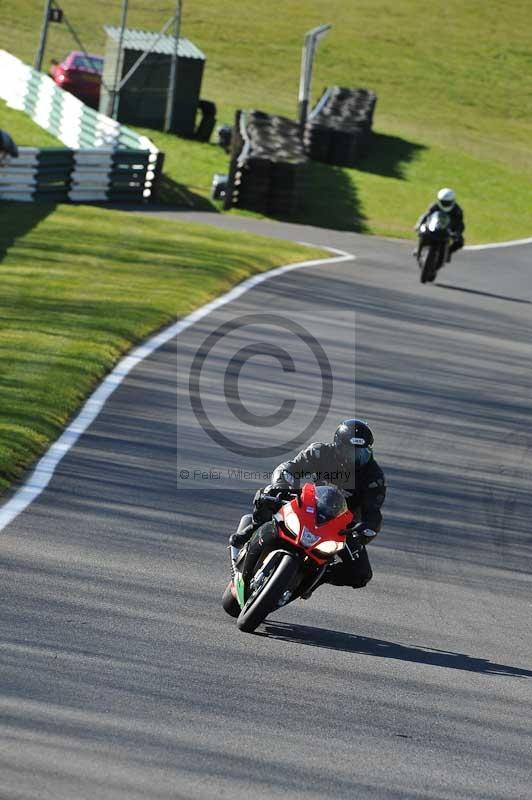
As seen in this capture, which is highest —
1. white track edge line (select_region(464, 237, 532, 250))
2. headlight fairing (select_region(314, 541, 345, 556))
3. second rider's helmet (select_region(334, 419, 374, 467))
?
second rider's helmet (select_region(334, 419, 374, 467))

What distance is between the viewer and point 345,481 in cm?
934

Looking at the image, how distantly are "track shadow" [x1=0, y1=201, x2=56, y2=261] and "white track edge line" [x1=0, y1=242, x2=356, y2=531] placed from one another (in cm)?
419

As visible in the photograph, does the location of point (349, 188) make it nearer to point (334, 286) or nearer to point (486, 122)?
point (334, 286)

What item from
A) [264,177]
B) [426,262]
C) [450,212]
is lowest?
[264,177]

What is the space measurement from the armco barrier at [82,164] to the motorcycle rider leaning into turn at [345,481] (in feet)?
67.7

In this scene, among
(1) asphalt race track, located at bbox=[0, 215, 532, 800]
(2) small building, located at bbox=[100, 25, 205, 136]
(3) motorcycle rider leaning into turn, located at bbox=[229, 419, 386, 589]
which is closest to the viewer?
(1) asphalt race track, located at bbox=[0, 215, 532, 800]

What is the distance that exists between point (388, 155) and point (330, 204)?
512 inches

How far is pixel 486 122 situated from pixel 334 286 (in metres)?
45.9

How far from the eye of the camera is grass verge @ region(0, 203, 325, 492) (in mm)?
14914

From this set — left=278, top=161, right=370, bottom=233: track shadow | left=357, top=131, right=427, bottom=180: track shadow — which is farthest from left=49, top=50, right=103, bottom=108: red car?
left=357, top=131, right=427, bottom=180: track shadow

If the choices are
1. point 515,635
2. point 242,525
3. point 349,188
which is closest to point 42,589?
point 242,525

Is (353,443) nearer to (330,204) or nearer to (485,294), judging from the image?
(485,294)

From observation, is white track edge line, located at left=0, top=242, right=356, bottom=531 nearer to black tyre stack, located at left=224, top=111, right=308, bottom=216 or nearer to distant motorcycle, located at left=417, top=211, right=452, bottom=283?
distant motorcycle, located at left=417, top=211, right=452, bottom=283

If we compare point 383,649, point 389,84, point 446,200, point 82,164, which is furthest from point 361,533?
point 389,84
